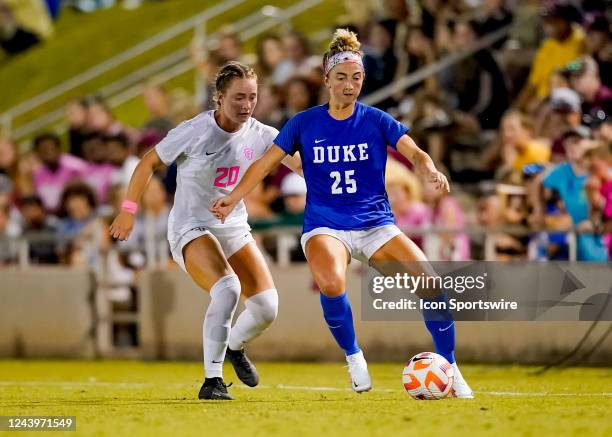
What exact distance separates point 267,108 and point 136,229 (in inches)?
99.7

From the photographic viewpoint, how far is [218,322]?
11.0 meters

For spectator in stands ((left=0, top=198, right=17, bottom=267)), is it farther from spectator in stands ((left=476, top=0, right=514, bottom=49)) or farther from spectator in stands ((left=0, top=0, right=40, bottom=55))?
spectator in stands ((left=0, top=0, right=40, bottom=55))

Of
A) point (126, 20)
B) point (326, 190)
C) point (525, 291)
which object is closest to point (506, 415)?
point (326, 190)

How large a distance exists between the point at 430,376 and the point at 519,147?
19.6 feet

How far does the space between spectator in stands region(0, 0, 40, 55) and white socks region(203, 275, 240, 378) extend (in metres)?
24.0

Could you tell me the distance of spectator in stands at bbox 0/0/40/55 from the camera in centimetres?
3447

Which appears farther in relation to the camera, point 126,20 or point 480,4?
point 126,20

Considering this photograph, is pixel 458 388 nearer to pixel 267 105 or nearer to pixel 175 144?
pixel 175 144

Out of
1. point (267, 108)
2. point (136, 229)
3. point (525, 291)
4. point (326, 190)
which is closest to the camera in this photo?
point (326, 190)

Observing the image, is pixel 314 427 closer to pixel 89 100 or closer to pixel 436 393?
pixel 436 393

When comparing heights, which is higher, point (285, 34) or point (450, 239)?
point (285, 34)

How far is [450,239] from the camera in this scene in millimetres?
15227

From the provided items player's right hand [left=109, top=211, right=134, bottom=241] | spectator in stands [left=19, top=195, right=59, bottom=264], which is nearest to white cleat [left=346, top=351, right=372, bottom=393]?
player's right hand [left=109, top=211, right=134, bottom=241]

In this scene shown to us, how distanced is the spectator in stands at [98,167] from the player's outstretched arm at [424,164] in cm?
939
